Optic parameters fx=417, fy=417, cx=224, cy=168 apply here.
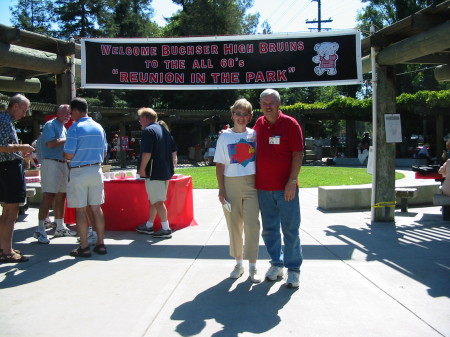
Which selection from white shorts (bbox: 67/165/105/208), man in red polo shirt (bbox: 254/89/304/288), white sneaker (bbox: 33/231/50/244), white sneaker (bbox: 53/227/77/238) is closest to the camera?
man in red polo shirt (bbox: 254/89/304/288)

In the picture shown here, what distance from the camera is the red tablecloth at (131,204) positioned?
6.61 metres

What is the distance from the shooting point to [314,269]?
4.58 meters

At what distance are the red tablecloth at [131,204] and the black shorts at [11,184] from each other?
6.20 ft

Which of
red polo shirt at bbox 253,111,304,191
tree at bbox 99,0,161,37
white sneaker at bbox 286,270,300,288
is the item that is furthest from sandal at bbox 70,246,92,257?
tree at bbox 99,0,161,37

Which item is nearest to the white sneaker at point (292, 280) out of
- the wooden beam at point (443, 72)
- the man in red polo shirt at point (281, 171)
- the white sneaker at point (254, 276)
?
the man in red polo shirt at point (281, 171)

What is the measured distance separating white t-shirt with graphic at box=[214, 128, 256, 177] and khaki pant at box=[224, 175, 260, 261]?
0.24 ft

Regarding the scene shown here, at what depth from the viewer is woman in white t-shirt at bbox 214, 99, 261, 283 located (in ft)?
13.7

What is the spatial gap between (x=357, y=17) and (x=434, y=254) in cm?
4474

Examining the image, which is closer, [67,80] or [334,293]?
[334,293]

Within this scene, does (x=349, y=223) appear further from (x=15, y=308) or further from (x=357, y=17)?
(x=357, y=17)

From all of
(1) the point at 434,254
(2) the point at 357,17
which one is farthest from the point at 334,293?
(2) the point at 357,17

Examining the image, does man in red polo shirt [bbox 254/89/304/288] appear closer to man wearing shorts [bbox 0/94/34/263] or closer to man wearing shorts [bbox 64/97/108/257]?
man wearing shorts [bbox 64/97/108/257]

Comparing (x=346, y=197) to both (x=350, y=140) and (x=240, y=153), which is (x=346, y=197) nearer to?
(x=240, y=153)

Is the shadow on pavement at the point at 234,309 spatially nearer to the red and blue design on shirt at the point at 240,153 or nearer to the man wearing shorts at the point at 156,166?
the red and blue design on shirt at the point at 240,153
